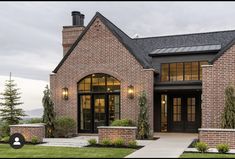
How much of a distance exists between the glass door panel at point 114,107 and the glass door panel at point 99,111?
1.37 ft

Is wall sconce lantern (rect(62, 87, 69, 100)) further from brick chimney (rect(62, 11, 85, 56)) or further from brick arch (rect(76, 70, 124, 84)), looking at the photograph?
brick chimney (rect(62, 11, 85, 56))

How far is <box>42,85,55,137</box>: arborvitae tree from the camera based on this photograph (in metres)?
17.9

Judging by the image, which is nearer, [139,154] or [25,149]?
[139,154]

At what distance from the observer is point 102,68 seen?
744 inches

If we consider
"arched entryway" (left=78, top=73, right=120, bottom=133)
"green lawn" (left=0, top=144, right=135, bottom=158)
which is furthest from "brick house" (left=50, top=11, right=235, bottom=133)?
"green lawn" (left=0, top=144, right=135, bottom=158)

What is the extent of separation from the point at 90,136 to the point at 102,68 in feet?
13.2

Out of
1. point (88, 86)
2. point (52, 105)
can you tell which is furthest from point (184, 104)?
point (52, 105)

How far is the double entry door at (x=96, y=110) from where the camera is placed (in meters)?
18.8

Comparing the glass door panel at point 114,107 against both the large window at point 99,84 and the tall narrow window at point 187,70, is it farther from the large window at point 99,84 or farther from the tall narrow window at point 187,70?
the tall narrow window at point 187,70

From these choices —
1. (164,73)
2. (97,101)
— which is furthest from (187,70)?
(97,101)

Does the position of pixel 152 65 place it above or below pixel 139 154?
above

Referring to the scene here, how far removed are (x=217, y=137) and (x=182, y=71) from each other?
664cm

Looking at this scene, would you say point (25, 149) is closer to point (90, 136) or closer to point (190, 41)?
point (90, 136)

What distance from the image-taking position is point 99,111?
62.2 ft
